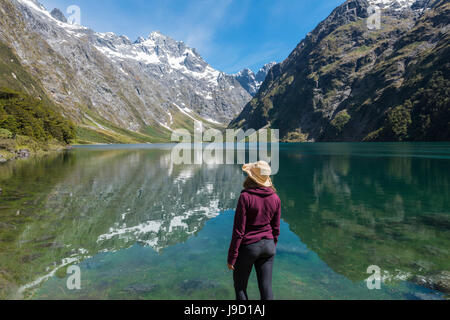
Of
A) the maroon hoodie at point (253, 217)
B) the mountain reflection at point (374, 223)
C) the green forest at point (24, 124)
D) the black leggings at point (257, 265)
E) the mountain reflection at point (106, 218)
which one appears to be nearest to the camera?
the maroon hoodie at point (253, 217)

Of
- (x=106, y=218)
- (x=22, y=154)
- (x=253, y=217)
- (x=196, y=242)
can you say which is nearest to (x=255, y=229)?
(x=253, y=217)

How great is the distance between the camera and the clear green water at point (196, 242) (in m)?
11.0

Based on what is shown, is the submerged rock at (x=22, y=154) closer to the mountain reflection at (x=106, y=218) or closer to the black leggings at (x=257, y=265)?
the mountain reflection at (x=106, y=218)

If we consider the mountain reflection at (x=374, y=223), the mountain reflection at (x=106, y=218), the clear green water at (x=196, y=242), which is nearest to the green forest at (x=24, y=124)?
the mountain reflection at (x=106, y=218)

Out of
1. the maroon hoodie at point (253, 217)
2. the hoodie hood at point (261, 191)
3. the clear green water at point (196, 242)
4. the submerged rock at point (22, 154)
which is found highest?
the submerged rock at point (22, 154)

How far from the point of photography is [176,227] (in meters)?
19.5

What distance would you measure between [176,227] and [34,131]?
109 m

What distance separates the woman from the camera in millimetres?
7176

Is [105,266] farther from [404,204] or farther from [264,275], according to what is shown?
[404,204]

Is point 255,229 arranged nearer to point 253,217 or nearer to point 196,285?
point 253,217

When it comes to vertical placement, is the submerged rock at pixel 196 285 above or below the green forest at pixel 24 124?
below

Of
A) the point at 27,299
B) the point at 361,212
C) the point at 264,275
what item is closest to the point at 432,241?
the point at 361,212

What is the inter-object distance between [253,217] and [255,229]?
0.38m

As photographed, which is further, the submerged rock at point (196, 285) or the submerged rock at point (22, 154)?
the submerged rock at point (22, 154)
